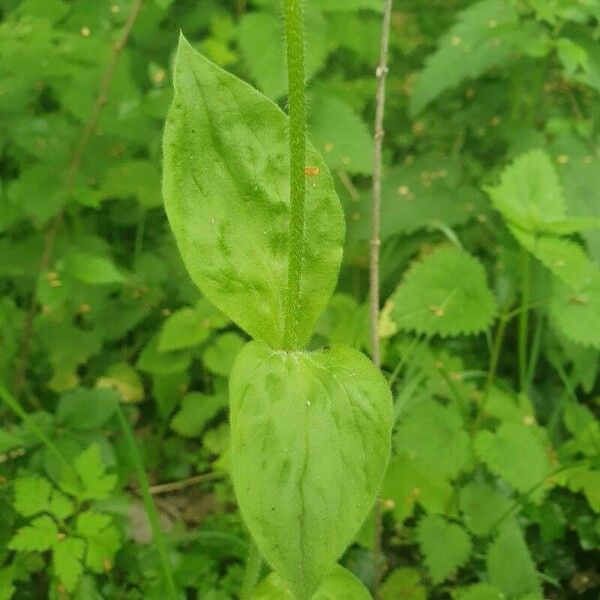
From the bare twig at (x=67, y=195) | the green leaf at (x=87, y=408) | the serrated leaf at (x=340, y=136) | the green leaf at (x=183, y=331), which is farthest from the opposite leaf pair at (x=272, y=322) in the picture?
the serrated leaf at (x=340, y=136)

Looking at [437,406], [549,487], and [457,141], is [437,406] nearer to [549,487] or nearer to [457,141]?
[549,487]

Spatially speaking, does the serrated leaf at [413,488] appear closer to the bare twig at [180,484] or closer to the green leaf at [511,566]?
the green leaf at [511,566]

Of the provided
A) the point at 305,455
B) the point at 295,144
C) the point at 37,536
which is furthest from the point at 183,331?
the point at 295,144

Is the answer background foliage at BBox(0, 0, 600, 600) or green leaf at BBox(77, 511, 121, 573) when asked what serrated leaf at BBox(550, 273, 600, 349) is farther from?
green leaf at BBox(77, 511, 121, 573)

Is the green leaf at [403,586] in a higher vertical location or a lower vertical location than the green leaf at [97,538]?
lower

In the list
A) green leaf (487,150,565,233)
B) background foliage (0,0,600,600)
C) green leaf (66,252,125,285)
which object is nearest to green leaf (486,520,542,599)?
background foliage (0,0,600,600)

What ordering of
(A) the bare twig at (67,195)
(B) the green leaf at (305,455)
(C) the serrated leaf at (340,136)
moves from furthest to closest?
(C) the serrated leaf at (340,136)
(A) the bare twig at (67,195)
(B) the green leaf at (305,455)

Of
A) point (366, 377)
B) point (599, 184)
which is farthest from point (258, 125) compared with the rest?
point (599, 184)
